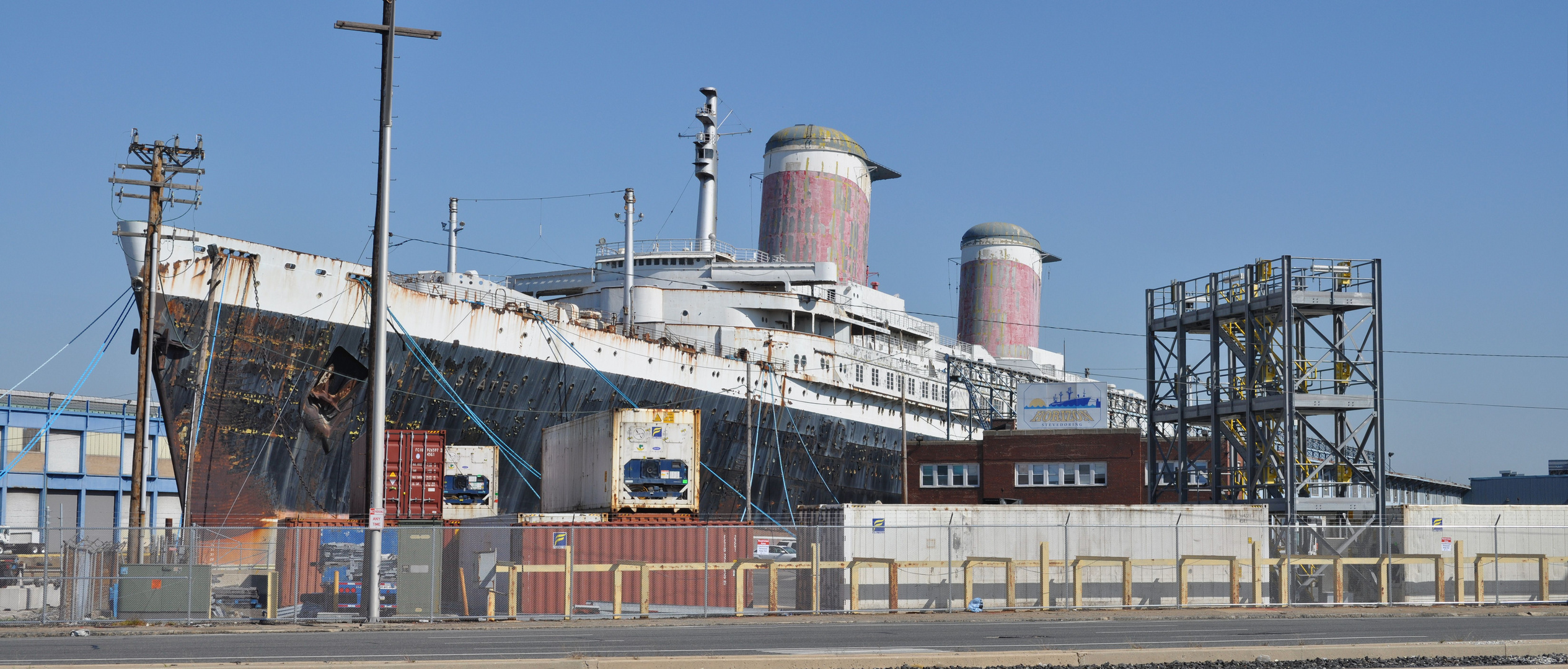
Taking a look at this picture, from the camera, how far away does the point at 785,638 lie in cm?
1806

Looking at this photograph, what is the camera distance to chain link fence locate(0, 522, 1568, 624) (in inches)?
864

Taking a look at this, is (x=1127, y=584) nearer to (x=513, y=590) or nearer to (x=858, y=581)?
(x=858, y=581)

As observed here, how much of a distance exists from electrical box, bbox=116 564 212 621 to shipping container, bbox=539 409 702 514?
1062cm

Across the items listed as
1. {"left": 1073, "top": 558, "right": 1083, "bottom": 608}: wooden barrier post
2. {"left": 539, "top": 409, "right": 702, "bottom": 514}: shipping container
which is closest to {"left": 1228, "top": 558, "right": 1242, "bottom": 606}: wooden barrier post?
{"left": 1073, "top": 558, "right": 1083, "bottom": 608}: wooden barrier post

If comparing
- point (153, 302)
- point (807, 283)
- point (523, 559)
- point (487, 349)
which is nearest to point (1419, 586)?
point (523, 559)

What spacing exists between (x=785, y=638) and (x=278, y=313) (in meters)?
19.5

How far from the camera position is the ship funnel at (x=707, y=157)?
202 ft

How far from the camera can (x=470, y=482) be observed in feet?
125

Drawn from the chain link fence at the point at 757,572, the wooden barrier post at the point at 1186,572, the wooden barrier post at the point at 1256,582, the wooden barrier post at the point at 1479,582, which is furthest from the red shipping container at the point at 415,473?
the wooden barrier post at the point at 1479,582

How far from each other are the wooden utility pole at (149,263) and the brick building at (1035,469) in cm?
2688

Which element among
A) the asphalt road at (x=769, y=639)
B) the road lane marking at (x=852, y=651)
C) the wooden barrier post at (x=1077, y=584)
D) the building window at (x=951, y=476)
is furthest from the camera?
the building window at (x=951, y=476)

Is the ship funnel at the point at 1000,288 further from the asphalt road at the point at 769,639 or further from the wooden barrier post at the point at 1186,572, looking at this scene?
the asphalt road at the point at 769,639

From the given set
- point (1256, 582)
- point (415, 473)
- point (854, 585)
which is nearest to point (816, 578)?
point (854, 585)

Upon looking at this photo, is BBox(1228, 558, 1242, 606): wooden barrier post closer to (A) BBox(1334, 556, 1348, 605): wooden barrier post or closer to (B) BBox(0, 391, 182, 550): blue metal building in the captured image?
(A) BBox(1334, 556, 1348, 605): wooden barrier post
